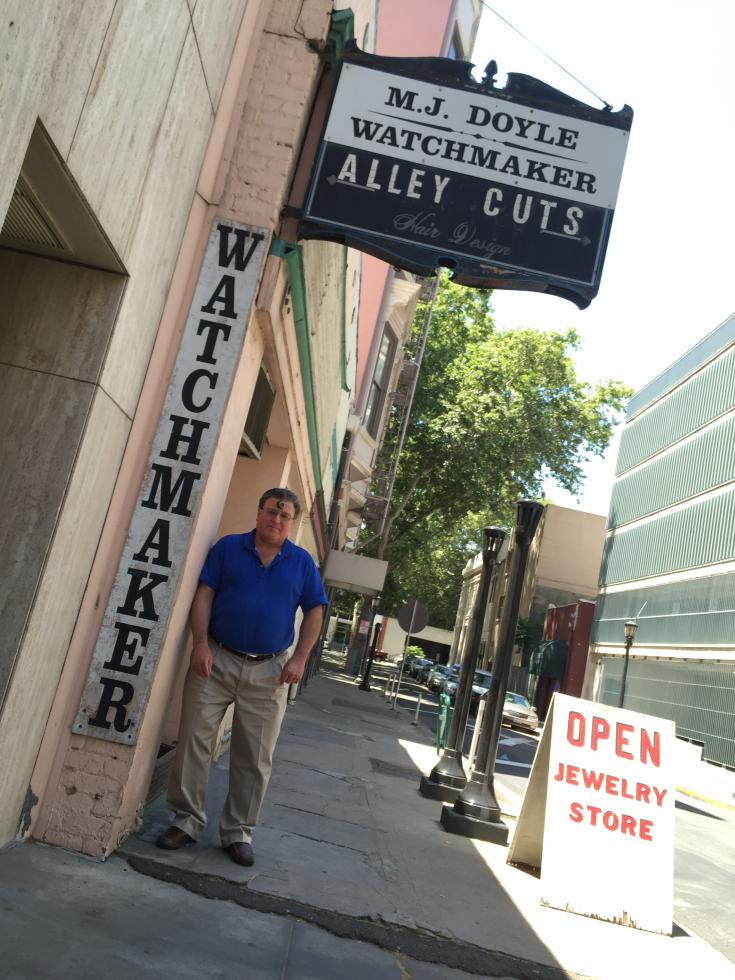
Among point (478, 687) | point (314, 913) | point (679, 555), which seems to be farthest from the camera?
point (679, 555)

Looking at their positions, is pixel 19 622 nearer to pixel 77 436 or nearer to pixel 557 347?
pixel 77 436

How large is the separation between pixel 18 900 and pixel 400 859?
9.78ft

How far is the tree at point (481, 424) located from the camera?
39.5 meters

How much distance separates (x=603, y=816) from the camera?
6070 mm

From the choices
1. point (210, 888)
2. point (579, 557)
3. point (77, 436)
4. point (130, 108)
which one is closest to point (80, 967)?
point (210, 888)

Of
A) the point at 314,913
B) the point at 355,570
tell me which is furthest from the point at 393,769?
the point at 355,570

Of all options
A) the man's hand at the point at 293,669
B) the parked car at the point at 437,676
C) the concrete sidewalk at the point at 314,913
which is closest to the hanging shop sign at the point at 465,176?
the man's hand at the point at 293,669

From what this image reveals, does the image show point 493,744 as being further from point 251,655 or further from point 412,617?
point 412,617

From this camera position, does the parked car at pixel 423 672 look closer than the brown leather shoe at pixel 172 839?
No

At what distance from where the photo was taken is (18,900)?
3.57m

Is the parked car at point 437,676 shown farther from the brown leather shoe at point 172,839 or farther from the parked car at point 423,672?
the brown leather shoe at point 172,839

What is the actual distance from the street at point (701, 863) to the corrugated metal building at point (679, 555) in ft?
38.7

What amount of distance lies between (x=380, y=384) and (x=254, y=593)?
2393 cm

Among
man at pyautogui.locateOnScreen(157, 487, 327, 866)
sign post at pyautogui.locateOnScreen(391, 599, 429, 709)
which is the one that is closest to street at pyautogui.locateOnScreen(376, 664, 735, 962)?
sign post at pyautogui.locateOnScreen(391, 599, 429, 709)
